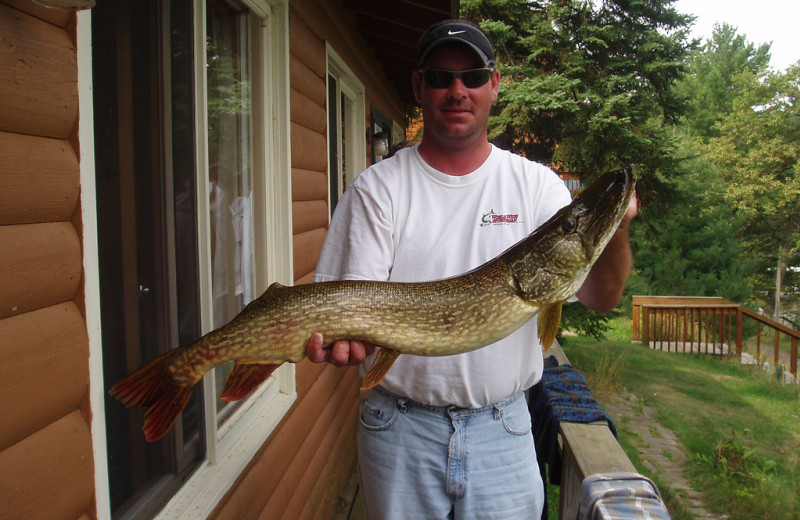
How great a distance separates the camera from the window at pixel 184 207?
1.72m

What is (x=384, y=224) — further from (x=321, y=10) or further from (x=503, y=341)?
(x=321, y=10)

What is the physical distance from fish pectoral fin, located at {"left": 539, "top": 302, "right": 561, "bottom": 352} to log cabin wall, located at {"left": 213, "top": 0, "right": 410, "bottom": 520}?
4.81 ft

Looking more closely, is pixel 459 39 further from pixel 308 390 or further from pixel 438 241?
pixel 308 390

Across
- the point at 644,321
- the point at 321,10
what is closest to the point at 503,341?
the point at 321,10

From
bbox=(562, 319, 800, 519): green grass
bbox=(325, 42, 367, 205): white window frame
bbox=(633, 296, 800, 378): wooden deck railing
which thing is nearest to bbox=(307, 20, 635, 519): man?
bbox=(325, 42, 367, 205): white window frame

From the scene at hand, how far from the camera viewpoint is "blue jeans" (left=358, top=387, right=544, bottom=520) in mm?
2012

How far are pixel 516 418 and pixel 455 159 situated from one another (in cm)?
100

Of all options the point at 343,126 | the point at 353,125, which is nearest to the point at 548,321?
the point at 343,126

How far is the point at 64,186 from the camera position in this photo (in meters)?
1.30

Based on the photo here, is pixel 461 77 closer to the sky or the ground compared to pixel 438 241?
closer to the sky

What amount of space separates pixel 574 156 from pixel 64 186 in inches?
398

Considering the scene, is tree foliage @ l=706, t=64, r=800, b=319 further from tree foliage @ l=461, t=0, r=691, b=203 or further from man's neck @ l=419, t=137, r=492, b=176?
man's neck @ l=419, t=137, r=492, b=176

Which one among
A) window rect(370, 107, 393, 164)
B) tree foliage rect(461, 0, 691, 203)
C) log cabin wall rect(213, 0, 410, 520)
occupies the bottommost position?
log cabin wall rect(213, 0, 410, 520)

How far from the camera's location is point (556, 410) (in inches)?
123
